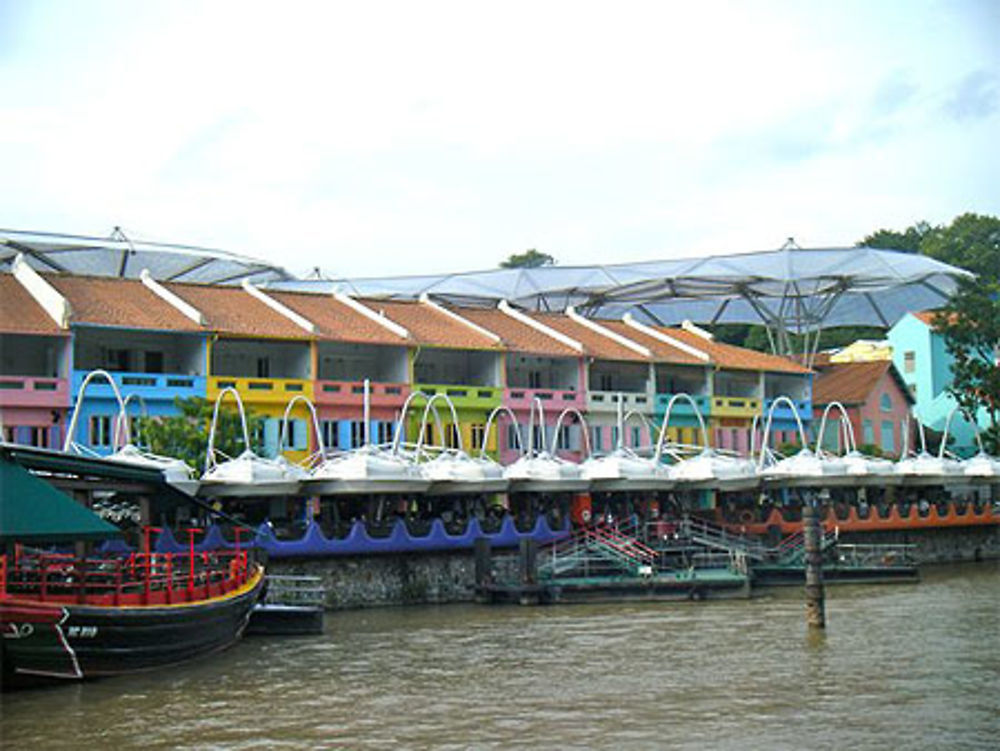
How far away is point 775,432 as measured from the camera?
65.6m

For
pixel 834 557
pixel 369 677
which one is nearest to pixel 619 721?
pixel 369 677

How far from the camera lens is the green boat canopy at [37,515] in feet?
77.1

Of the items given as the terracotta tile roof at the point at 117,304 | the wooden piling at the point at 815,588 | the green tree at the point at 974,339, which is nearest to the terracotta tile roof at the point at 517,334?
the terracotta tile roof at the point at 117,304

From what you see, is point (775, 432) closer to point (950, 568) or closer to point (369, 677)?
point (950, 568)

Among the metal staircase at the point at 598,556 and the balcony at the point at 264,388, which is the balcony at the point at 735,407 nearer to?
the metal staircase at the point at 598,556

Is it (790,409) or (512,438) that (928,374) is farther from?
(512,438)

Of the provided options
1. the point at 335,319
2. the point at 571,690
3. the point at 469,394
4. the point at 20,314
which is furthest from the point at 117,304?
the point at 571,690

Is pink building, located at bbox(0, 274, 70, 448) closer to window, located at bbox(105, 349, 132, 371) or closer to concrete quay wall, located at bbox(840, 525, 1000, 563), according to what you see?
window, located at bbox(105, 349, 132, 371)

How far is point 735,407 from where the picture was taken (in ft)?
206

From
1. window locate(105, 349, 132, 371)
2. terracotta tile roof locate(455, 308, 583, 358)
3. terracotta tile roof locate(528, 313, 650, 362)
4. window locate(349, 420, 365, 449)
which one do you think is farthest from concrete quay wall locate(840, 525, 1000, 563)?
window locate(105, 349, 132, 371)

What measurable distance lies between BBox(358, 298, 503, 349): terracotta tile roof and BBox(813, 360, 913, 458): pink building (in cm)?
2025

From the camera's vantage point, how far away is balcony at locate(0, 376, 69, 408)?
43875 mm

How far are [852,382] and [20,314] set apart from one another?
39679mm

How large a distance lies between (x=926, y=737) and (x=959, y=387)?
1780 inches
